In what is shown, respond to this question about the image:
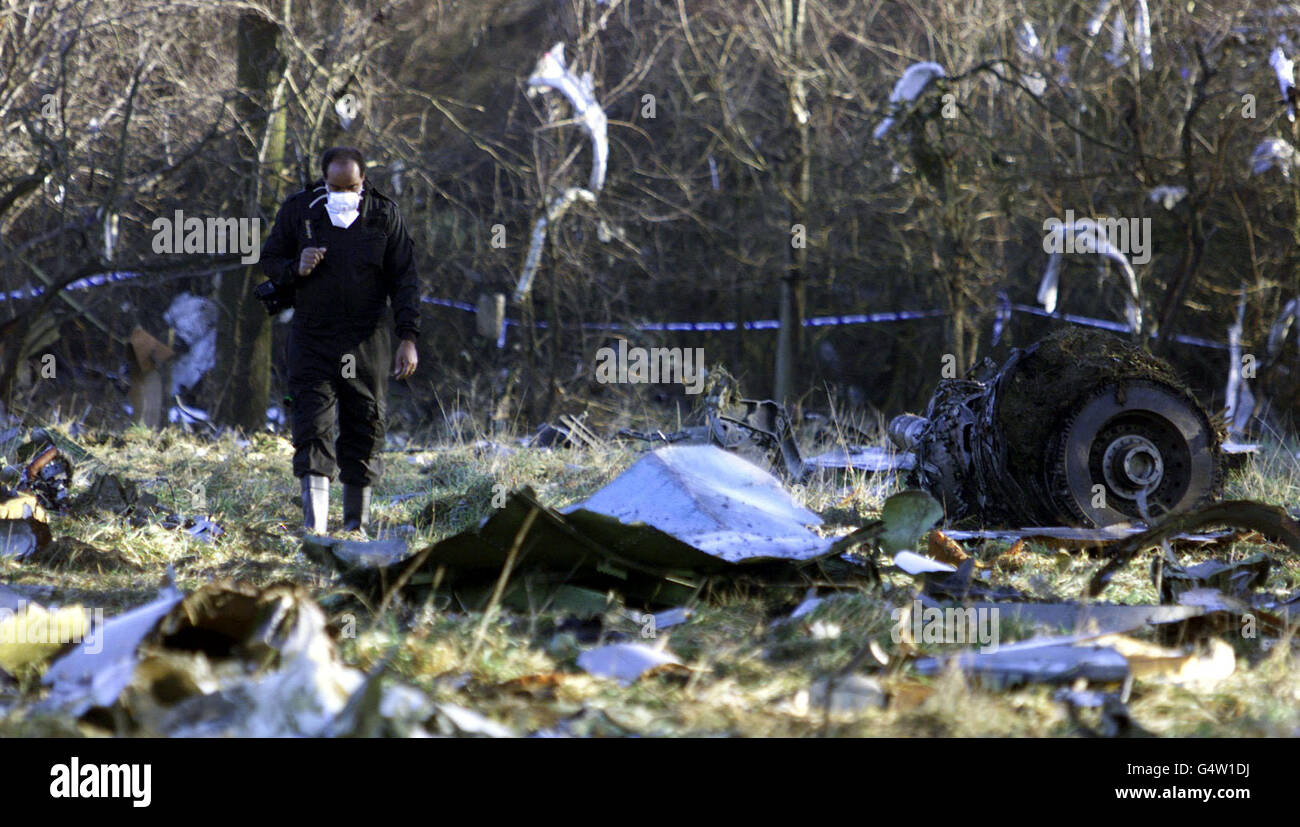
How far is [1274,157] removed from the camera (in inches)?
458

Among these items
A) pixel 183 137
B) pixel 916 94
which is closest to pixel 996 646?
pixel 916 94

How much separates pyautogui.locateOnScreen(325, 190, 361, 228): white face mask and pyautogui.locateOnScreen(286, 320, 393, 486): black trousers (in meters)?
0.51

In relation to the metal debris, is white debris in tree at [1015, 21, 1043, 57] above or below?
above

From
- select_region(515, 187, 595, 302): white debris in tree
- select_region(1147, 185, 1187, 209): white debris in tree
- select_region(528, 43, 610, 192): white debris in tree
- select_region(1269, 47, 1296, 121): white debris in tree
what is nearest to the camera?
select_region(1269, 47, 1296, 121): white debris in tree

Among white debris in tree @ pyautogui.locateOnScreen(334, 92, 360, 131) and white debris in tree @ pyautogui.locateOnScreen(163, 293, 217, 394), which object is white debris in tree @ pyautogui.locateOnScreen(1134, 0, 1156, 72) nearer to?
white debris in tree @ pyautogui.locateOnScreen(334, 92, 360, 131)

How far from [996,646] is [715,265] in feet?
61.7

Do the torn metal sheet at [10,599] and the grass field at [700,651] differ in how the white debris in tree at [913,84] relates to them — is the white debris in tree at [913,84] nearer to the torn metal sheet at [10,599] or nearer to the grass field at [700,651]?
the grass field at [700,651]

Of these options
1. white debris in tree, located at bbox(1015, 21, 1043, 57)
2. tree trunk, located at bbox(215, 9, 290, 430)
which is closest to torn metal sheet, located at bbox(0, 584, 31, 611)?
tree trunk, located at bbox(215, 9, 290, 430)

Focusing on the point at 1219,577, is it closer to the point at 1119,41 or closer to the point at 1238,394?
the point at 1238,394

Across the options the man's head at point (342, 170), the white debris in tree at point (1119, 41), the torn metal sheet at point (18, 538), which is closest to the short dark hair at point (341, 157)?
the man's head at point (342, 170)

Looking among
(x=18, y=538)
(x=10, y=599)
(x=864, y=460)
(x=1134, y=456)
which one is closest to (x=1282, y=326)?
(x=864, y=460)

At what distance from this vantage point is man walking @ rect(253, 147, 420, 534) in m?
5.68

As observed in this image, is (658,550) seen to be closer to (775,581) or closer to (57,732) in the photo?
(775,581)

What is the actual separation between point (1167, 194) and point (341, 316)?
9204 millimetres
